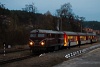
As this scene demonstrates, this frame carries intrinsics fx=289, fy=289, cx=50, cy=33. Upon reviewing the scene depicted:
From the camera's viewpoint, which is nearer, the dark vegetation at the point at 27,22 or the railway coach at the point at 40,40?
the railway coach at the point at 40,40

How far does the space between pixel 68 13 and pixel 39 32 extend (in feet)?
289

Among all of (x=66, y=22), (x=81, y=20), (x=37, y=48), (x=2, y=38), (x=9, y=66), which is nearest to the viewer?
(x=9, y=66)

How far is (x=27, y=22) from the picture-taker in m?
106

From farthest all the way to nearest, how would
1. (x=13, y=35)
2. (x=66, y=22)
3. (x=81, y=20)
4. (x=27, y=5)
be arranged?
1. (x=81, y=20)
2. (x=66, y=22)
3. (x=27, y=5)
4. (x=13, y=35)

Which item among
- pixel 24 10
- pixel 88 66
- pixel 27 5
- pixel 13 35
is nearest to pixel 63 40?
pixel 13 35

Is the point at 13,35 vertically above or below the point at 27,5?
below

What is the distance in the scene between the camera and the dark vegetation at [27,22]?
51.1 meters

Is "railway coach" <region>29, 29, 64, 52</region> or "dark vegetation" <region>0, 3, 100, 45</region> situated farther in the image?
"dark vegetation" <region>0, 3, 100, 45</region>

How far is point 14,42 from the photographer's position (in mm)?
52219

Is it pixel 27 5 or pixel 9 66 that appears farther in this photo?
pixel 27 5

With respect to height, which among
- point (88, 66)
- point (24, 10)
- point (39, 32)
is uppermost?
point (24, 10)

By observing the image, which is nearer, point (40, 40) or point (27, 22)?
point (40, 40)

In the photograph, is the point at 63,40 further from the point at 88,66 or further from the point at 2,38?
the point at 88,66

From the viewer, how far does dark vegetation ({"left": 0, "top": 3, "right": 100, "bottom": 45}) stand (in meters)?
51.1
